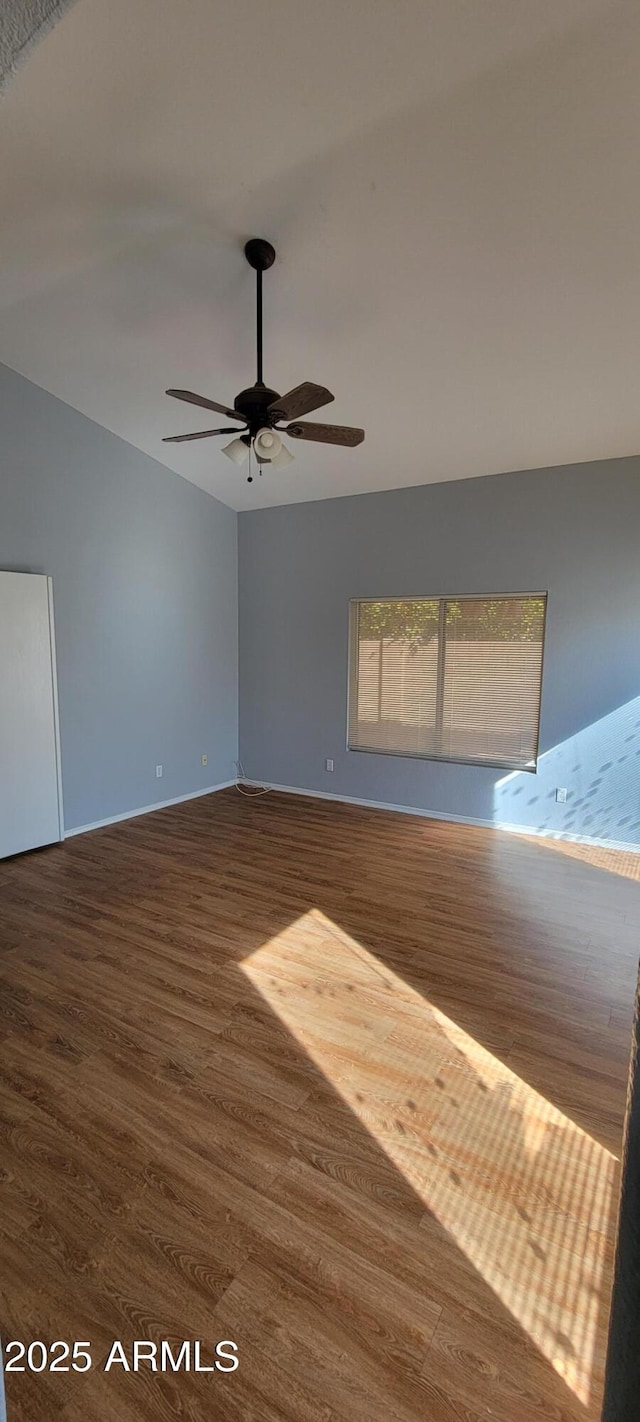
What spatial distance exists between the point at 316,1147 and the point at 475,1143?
50 centimetres

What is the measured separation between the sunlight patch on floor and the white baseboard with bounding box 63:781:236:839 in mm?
2462

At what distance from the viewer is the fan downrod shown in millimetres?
2592

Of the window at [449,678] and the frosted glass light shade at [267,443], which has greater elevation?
the frosted glass light shade at [267,443]

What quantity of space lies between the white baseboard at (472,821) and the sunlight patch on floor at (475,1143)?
7.90 feet

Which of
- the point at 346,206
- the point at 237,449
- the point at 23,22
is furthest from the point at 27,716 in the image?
the point at 23,22

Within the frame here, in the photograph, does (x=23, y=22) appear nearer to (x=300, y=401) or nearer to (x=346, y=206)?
(x=300, y=401)

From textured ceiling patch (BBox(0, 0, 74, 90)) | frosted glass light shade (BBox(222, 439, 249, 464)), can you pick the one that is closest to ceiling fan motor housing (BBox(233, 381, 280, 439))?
frosted glass light shade (BBox(222, 439, 249, 464))

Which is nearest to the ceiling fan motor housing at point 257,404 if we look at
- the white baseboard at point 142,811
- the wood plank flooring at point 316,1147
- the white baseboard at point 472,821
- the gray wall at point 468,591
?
the gray wall at point 468,591

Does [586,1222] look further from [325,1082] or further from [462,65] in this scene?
[462,65]

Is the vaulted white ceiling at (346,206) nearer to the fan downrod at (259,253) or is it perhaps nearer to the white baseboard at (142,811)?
the fan downrod at (259,253)

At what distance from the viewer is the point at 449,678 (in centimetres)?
485

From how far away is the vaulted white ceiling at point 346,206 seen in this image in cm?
184

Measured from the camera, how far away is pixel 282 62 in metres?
1.91

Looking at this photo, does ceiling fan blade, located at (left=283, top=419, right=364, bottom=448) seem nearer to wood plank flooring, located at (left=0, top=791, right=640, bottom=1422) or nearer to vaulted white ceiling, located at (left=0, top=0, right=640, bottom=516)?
vaulted white ceiling, located at (left=0, top=0, right=640, bottom=516)
